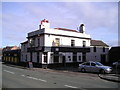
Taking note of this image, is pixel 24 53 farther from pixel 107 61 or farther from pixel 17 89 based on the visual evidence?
pixel 17 89

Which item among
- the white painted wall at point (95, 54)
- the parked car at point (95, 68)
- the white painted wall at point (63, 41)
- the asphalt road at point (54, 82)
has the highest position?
the white painted wall at point (63, 41)

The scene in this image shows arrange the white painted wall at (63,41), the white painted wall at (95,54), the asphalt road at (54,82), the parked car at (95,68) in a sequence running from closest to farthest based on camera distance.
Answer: the asphalt road at (54,82), the parked car at (95,68), the white painted wall at (63,41), the white painted wall at (95,54)

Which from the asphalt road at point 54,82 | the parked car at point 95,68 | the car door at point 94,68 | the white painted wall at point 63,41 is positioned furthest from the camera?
the white painted wall at point 63,41

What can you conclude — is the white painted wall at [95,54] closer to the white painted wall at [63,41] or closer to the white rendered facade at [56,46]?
the white rendered facade at [56,46]

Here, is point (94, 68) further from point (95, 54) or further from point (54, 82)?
point (95, 54)

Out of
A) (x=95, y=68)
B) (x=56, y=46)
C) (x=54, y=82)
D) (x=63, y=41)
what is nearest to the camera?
(x=54, y=82)

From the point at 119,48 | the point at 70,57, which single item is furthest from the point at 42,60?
the point at 119,48

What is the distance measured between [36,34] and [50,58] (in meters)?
5.77

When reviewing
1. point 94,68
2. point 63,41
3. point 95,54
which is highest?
point 63,41

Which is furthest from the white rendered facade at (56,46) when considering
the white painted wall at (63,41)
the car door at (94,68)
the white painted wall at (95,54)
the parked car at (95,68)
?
the car door at (94,68)

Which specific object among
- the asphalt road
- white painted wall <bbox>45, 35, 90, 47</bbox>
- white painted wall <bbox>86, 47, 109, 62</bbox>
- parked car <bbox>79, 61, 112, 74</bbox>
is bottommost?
the asphalt road

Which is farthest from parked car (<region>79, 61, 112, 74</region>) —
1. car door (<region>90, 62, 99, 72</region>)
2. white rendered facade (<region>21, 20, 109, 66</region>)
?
white rendered facade (<region>21, 20, 109, 66</region>)

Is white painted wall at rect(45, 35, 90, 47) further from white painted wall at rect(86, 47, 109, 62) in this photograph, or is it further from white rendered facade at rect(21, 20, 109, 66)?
white painted wall at rect(86, 47, 109, 62)

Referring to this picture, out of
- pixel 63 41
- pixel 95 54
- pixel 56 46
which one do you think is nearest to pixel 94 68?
pixel 56 46
